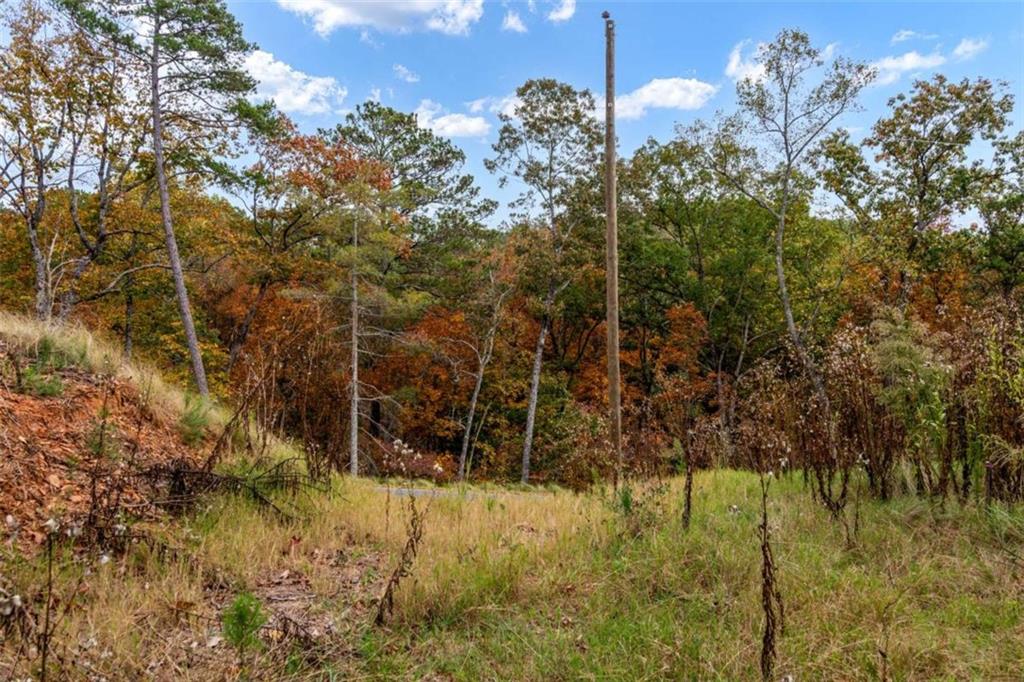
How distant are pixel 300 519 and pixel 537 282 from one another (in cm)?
1547

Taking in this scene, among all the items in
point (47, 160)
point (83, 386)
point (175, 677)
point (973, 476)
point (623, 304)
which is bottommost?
point (175, 677)

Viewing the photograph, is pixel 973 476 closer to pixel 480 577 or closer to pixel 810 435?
pixel 810 435

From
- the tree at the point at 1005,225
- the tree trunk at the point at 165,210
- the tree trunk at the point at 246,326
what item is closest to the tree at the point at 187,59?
Answer: the tree trunk at the point at 165,210

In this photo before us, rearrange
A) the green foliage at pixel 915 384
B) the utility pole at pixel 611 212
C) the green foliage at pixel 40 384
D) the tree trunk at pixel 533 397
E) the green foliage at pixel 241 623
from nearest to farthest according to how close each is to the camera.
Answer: the green foliage at pixel 241 623, the green foliage at pixel 915 384, the green foliage at pixel 40 384, the utility pole at pixel 611 212, the tree trunk at pixel 533 397

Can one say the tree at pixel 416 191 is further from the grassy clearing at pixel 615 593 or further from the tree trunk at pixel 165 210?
the grassy clearing at pixel 615 593

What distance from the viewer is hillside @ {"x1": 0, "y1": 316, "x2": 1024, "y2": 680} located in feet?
8.29

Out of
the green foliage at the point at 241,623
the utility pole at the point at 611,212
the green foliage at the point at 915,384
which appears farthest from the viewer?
the utility pole at the point at 611,212

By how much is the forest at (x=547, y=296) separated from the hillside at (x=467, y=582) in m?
0.07

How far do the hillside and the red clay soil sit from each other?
0.07 ft

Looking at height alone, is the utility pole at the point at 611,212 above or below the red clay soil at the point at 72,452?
above

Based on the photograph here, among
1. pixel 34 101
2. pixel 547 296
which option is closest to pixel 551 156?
pixel 547 296

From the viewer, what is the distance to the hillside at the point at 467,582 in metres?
2.53

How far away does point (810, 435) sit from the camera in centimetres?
509

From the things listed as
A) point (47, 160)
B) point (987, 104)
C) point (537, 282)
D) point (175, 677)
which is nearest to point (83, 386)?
point (175, 677)
